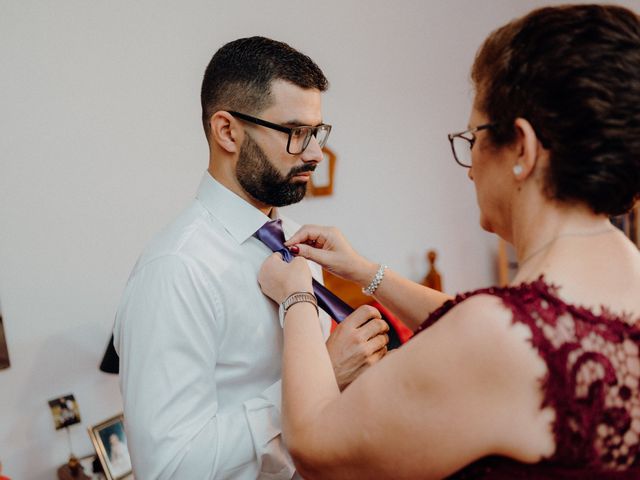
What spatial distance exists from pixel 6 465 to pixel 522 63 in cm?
217

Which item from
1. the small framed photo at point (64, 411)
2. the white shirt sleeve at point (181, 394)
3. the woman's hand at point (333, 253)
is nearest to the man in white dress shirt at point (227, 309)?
the white shirt sleeve at point (181, 394)

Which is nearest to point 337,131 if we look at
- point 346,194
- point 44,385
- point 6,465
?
point 346,194

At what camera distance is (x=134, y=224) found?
2.26 meters

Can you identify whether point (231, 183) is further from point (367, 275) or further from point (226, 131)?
point (367, 275)

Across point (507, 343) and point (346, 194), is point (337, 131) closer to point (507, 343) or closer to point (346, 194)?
point (346, 194)

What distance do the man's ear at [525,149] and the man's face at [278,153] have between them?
607mm

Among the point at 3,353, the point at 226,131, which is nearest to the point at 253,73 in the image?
the point at 226,131

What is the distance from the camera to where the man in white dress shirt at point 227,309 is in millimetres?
1105

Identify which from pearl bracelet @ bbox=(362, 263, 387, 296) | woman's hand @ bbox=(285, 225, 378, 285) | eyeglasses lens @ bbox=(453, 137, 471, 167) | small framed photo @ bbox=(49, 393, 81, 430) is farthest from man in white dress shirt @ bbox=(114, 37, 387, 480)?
small framed photo @ bbox=(49, 393, 81, 430)

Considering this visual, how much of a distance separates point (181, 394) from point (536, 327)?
722mm

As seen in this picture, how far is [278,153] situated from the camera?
1.33m

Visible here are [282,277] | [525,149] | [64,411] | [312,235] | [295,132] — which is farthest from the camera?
[64,411]

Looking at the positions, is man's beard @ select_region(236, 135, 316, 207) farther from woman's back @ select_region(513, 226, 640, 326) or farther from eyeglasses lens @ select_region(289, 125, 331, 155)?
woman's back @ select_region(513, 226, 640, 326)

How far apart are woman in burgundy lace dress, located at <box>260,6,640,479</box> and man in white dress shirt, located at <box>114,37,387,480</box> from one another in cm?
30
